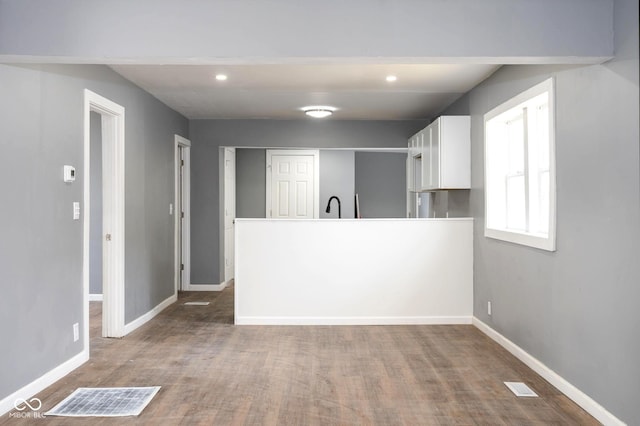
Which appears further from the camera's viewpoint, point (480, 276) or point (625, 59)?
point (480, 276)

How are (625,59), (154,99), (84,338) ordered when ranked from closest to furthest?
(625,59) → (84,338) → (154,99)

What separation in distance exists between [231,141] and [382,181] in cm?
400

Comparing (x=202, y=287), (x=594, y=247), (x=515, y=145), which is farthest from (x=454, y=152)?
(x=202, y=287)

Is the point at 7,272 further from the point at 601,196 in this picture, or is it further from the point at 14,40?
the point at 601,196

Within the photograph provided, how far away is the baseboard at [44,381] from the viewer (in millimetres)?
3000

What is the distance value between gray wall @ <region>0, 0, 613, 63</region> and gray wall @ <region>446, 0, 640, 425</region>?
12.2 inches

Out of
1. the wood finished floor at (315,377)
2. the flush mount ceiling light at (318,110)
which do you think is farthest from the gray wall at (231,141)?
the wood finished floor at (315,377)

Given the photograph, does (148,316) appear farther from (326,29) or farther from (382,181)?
(382,181)

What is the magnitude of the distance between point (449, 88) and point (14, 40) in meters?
3.86

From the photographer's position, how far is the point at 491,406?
3.09 metres

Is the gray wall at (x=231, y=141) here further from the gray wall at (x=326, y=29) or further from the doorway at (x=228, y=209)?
the gray wall at (x=326, y=29)

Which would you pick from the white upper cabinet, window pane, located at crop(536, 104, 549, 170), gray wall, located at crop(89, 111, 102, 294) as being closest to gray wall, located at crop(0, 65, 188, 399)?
gray wall, located at crop(89, 111, 102, 294)

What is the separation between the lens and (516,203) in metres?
4.45

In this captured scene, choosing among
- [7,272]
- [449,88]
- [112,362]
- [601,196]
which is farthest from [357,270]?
[7,272]
